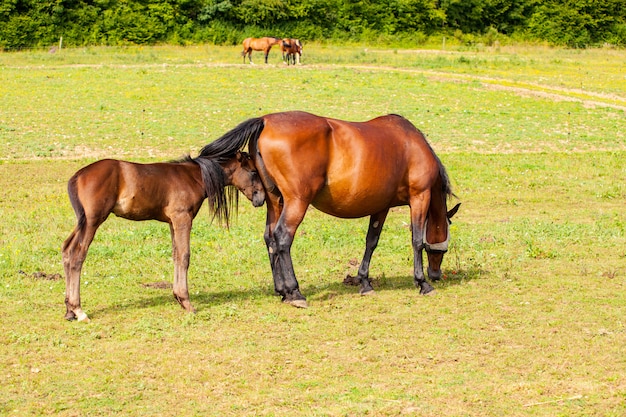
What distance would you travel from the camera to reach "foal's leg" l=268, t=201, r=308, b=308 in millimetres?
9797

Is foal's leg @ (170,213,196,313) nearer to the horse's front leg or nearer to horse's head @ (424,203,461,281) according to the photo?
the horse's front leg

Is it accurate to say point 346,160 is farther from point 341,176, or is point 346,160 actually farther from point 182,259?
point 182,259

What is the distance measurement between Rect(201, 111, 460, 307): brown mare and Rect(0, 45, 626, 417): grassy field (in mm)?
600

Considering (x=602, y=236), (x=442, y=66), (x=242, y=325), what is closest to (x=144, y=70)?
(x=442, y=66)

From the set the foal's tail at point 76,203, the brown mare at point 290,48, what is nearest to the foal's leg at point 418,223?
the foal's tail at point 76,203

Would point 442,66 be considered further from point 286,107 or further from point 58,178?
point 58,178

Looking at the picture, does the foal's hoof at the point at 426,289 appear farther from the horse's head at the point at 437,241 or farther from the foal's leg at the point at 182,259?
the foal's leg at the point at 182,259

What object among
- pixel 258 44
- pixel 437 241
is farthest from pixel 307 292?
pixel 258 44

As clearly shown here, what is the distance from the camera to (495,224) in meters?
14.5

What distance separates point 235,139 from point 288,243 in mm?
1291

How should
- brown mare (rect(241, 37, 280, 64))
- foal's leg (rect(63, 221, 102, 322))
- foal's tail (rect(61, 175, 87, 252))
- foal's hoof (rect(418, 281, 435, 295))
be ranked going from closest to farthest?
1. foal's tail (rect(61, 175, 87, 252))
2. foal's leg (rect(63, 221, 102, 322))
3. foal's hoof (rect(418, 281, 435, 295))
4. brown mare (rect(241, 37, 280, 64))

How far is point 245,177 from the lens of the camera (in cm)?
997

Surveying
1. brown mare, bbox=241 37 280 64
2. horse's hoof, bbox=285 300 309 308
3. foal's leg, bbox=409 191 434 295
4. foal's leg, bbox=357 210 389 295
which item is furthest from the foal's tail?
brown mare, bbox=241 37 280 64

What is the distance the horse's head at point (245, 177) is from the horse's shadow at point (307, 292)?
1.20 m
